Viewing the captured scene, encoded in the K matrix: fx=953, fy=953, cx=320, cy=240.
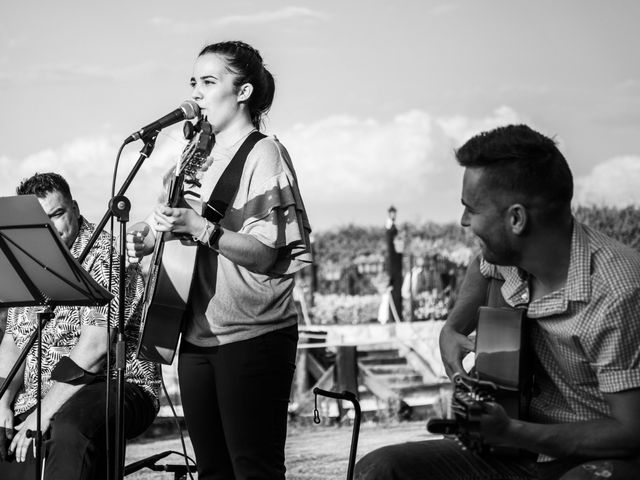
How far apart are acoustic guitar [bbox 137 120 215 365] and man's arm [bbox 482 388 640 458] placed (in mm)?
1392

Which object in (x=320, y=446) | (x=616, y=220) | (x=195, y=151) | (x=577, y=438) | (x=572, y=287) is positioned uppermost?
(x=616, y=220)

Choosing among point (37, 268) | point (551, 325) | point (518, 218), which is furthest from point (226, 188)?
point (551, 325)

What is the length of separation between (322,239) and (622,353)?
58.4 ft

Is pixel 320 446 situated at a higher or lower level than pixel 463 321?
lower

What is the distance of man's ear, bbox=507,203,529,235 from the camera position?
250cm

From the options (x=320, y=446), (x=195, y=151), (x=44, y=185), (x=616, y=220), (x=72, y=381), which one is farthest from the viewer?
(x=616, y=220)

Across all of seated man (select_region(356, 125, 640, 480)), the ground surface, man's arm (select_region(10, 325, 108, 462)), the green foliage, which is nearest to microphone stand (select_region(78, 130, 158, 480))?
man's arm (select_region(10, 325, 108, 462))

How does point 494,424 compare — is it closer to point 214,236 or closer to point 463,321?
point 463,321

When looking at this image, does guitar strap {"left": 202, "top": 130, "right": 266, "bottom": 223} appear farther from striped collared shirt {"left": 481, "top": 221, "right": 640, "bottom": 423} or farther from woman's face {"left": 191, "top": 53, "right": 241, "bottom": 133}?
striped collared shirt {"left": 481, "top": 221, "right": 640, "bottom": 423}

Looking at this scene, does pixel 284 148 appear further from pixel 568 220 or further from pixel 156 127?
pixel 568 220

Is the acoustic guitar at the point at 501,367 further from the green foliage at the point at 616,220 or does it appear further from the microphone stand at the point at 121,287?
the green foliage at the point at 616,220

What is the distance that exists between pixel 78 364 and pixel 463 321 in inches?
67.1

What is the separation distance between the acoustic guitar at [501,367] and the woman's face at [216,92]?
4.37 feet

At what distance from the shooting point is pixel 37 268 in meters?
3.53
